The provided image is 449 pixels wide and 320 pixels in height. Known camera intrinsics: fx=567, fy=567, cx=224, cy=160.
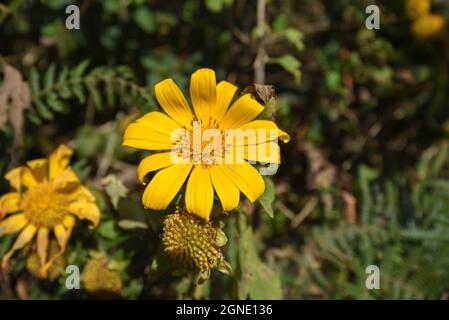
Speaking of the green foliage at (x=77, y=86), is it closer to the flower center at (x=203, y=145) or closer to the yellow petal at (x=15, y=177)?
the yellow petal at (x=15, y=177)

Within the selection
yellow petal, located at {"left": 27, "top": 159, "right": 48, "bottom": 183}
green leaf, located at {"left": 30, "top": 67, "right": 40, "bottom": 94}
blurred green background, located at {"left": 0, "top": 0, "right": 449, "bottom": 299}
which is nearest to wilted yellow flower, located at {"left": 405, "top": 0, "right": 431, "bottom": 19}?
blurred green background, located at {"left": 0, "top": 0, "right": 449, "bottom": 299}

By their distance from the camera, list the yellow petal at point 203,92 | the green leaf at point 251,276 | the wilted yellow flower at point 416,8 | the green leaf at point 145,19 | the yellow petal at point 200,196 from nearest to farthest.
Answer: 1. the yellow petal at point 200,196
2. the yellow petal at point 203,92
3. the green leaf at point 251,276
4. the green leaf at point 145,19
5. the wilted yellow flower at point 416,8

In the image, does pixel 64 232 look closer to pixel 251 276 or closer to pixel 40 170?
pixel 40 170

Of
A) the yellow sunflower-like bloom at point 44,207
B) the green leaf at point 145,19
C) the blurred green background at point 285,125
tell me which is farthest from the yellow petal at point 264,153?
the green leaf at point 145,19

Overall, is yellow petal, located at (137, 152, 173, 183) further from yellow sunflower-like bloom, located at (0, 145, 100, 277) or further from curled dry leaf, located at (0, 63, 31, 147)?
curled dry leaf, located at (0, 63, 31, 147)
